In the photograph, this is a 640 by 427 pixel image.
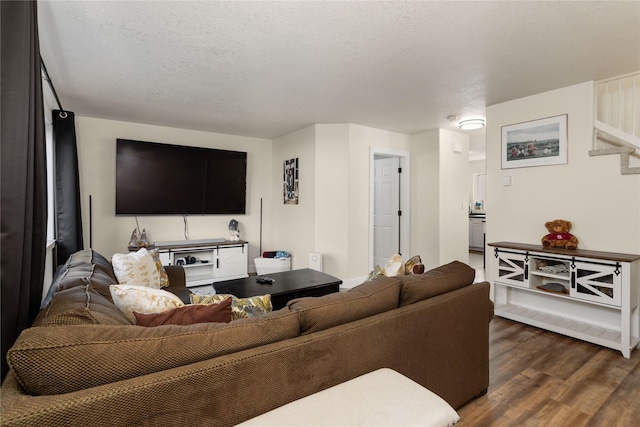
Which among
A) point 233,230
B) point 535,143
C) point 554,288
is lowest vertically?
point 554,288

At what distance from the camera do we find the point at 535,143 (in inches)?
134

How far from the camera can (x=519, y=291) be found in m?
3.61

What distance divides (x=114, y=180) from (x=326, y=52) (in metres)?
3.67

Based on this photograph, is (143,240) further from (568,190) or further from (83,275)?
(568,190)

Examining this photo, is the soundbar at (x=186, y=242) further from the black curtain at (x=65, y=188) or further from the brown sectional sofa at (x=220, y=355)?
the brown sectional sofa at (x=220, y=355)

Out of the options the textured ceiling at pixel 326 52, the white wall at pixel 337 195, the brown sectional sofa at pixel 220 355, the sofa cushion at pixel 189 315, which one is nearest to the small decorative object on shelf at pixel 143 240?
the textured ceiling at pixel 326 52

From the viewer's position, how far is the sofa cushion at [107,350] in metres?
0.81

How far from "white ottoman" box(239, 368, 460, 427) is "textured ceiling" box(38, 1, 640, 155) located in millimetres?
2006

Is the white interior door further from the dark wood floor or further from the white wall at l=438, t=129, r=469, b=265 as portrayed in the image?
the dark wood floor

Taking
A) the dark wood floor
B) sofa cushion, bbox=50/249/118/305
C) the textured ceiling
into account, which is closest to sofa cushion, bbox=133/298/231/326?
sofa cushion, bbox=50/249/118/305

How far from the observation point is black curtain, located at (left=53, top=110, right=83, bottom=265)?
3.61 metres

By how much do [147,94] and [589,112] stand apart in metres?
4.43

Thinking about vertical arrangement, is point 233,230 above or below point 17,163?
below

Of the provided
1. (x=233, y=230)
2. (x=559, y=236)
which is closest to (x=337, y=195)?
(x=233, y=230)
